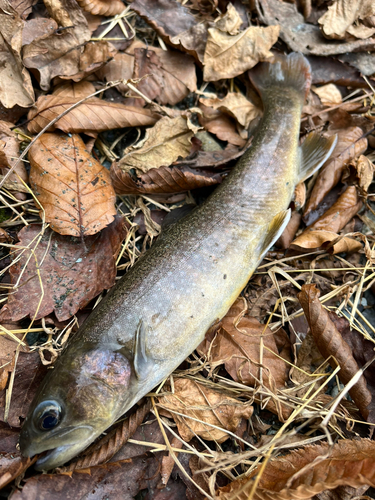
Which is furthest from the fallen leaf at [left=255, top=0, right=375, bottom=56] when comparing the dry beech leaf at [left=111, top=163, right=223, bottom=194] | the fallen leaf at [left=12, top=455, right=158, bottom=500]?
the fallen leaf at [left=12, top=455, right=158, bottom=500]

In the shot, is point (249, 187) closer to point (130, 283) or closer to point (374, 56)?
point (130, 283)

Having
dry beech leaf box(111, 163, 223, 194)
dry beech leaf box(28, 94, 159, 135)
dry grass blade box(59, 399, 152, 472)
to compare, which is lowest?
dry grass blade box(59, 399, 152, 472)

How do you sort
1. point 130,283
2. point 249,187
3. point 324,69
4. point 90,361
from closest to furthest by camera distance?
point 90,361 < point 130,283 < point 249,187 < point 324,69

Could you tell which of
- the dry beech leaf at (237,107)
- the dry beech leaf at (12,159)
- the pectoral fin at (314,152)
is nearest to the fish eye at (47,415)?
the dry beech leaf at (12,159)

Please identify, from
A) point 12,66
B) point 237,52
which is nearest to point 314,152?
point 237,52

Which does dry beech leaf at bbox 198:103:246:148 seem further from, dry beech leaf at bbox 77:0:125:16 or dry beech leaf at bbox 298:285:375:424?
dry beech leaf at bbox 298:285:375:424

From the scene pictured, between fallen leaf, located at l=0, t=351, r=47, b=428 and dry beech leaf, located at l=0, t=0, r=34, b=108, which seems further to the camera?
dry beech leaf, located at l=0, t=0, r=34, b=108

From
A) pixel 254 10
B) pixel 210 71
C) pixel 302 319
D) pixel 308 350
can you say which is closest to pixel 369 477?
pixel 308 350
